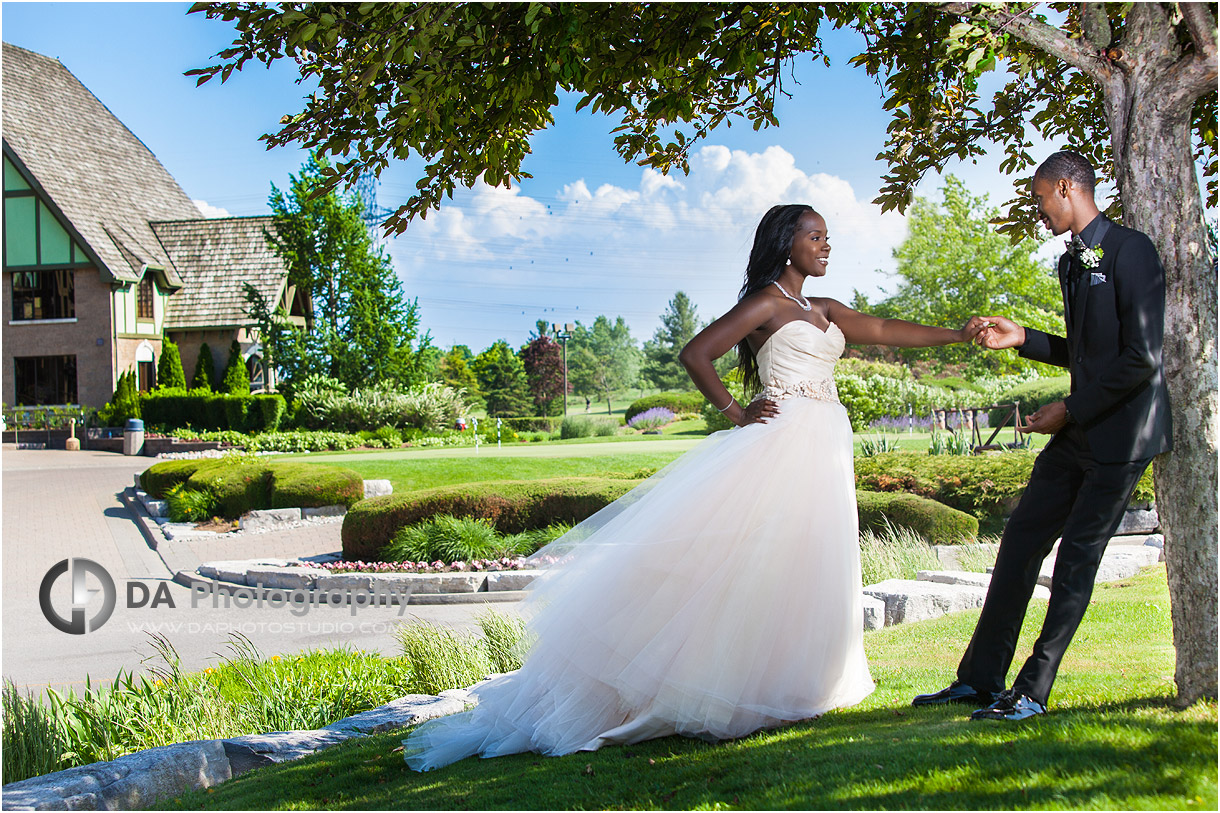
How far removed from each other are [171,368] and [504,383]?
1809 centimetres

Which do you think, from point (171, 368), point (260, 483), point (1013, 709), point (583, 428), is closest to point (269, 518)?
point (260, 483)

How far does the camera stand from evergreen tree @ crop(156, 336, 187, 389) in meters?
29.7

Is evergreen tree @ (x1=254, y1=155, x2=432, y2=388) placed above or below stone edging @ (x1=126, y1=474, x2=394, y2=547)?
above

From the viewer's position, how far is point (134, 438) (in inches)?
969

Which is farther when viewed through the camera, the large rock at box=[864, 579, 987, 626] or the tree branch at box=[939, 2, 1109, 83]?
the large rock at box=[864, 579, 987, 626]

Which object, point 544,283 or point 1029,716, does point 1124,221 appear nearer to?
point 1029,716

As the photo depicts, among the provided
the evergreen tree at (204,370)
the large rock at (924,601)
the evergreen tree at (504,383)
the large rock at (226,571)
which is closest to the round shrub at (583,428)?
the evergreen tree at (204,370)

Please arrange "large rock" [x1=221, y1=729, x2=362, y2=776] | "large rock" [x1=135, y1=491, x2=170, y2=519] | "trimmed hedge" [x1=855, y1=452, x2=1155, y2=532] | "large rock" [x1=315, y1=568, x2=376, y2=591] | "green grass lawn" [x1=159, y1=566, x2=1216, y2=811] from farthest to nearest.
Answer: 1. "large rock" [x1=135, y1=491, x2=170, y2=519]
2. "trimmed hedge" [x1=855, y1=452, x2=1155, y2=532]
3. "large rock" [x1=315, y1=568, x2=376, y2=591]
4. "large rock" [x1=221, y1=729, x2=362, y2=776]
5. "green grass lawn" [x1=159, y1=566, x2=1216, y2=811]

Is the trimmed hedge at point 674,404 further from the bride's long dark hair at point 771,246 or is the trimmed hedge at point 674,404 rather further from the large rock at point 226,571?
the bride's long dark hair at point 771,246

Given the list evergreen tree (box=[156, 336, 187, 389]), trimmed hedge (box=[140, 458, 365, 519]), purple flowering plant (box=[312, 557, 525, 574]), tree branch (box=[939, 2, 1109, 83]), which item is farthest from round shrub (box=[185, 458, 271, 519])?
evergreen tree (box=[156, 336, 187, 389])

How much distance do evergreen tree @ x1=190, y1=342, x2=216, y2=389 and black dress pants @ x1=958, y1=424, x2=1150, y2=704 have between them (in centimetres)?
3114

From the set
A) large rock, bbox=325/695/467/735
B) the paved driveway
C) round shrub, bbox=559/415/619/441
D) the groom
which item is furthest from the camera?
round shrub, bbox=559/415/619/441

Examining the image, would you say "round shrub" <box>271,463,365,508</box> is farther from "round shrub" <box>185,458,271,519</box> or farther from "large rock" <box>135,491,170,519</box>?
"large rock" <box>135,491,170,519</box>

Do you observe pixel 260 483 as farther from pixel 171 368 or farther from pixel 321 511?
pixel 171 368
